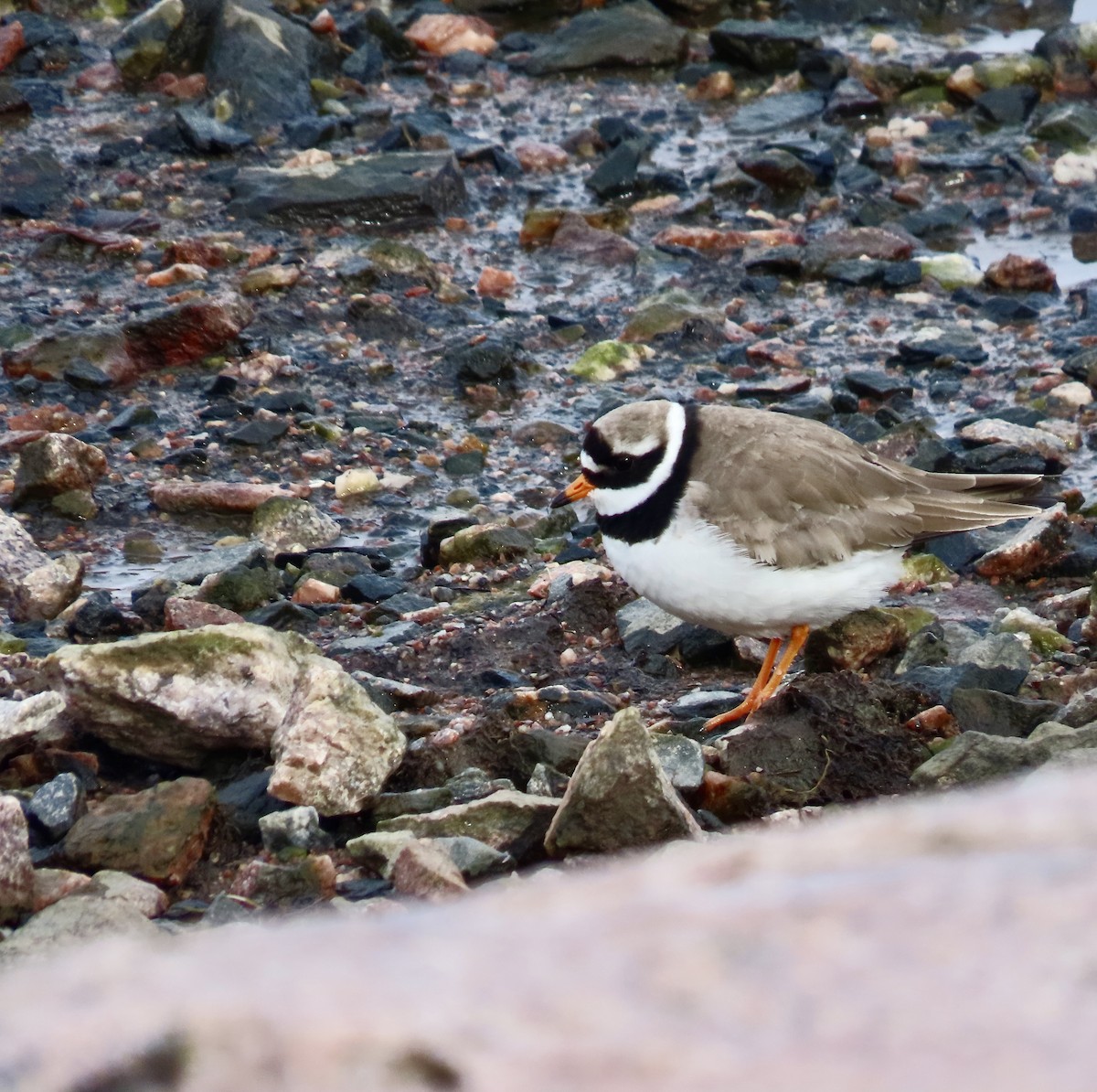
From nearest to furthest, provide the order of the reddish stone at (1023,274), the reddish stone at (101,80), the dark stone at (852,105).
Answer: the reddish stone at (1023,274), the dark stone at (852,105), the reddish stone at (101,80)

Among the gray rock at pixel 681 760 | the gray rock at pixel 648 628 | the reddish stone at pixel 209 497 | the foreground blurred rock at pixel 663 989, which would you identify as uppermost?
the foreground blurred rock at pixel 663 989

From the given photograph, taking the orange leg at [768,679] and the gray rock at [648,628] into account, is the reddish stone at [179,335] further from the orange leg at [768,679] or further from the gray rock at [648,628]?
the orange leg at [768,679]

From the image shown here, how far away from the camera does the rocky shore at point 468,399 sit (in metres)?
4.58

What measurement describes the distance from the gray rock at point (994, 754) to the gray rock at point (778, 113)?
821 centimetres

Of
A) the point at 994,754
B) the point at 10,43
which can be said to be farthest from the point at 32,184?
the point at 994,754

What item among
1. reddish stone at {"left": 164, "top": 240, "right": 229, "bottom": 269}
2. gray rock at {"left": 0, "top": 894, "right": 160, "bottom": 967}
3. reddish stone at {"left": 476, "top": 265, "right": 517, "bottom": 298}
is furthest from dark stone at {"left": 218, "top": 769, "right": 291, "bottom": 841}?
reddish stone at {"left": 164, "top": 240, "right": 229, "bottom": 269}

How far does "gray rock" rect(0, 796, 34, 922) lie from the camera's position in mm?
3959

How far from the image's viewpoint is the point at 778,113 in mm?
12086

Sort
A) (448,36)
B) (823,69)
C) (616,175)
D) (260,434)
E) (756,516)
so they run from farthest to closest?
(448,36)
(823,69)
(616,175)
(260,434)
(756,516)

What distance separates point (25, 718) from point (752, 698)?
2441 millimetres

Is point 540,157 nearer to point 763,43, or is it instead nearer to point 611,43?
point 611,43

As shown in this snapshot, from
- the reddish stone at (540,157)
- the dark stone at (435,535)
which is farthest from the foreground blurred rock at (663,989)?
the reddish stone at (540,157)

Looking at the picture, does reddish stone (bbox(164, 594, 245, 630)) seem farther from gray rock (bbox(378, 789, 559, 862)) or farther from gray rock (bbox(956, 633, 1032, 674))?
gray rock (bbox(956, 633, 1032, 674))

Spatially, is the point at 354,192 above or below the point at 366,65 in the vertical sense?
below
